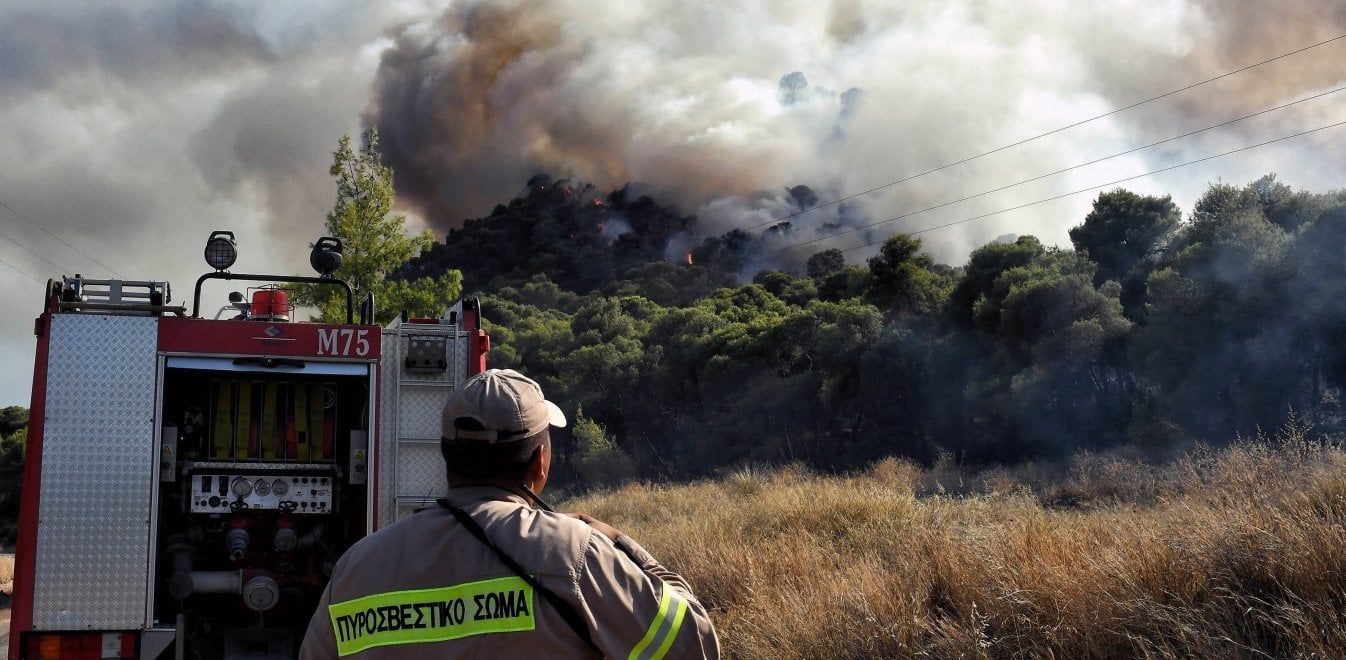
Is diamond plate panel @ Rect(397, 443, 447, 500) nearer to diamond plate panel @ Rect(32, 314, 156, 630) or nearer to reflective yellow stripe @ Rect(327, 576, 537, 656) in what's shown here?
diamond plate panel @ Rect(32, 314, 156, 630)

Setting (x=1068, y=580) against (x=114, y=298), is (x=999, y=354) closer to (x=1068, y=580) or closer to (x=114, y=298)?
(x=1068, y=580)

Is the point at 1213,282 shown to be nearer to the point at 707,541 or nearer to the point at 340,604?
the point at 707,541

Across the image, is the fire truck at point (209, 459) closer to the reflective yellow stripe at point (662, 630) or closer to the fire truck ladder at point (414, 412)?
the fire truck ladder at point (414, 412)

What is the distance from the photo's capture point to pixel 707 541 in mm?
9461

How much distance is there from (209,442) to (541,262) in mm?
70533

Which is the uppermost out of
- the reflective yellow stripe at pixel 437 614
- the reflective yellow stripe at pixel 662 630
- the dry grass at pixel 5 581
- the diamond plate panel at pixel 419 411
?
the diamond plate panel at pixel 419 411

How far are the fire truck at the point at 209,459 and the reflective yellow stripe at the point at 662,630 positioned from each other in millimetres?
3965

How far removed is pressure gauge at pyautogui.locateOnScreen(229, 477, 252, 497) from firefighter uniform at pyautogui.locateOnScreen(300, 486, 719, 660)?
4.11 metres

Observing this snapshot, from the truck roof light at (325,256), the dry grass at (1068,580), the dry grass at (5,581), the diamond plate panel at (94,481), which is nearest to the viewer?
the dry grass at (1068,580)

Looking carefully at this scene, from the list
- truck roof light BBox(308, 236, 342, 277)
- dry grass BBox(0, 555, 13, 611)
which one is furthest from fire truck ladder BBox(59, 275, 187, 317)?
dry grass BBox(0, 555, 13, 611)

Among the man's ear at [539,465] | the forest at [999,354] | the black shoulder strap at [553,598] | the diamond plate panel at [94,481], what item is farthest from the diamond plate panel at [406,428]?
the forest at [999,354]

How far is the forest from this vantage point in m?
17.2

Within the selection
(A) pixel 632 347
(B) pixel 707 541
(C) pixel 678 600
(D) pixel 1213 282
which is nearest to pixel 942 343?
(D) pixel 1213 282

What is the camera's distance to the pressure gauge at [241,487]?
19.2 feet
